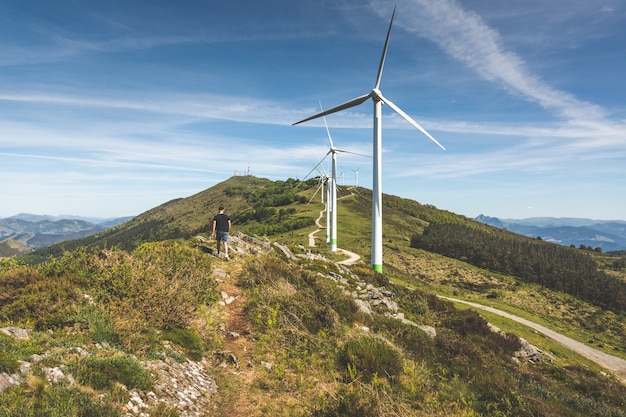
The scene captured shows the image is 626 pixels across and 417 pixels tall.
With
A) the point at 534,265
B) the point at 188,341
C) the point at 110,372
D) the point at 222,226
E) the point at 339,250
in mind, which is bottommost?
the point at 534,265

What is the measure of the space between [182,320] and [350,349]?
6.77m

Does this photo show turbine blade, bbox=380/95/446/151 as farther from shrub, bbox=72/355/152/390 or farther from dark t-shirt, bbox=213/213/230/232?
shrub, bbox=72/355/152/390

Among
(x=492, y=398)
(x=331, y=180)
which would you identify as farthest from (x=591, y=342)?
(x=492, y=398)

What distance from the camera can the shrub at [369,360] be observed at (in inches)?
456

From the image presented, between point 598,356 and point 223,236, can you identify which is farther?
point 598,356

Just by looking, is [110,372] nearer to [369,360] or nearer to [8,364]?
[8,364]

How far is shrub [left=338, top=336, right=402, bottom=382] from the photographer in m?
11.6

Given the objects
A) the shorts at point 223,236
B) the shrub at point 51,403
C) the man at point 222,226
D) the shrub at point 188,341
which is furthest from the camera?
the shorts at point 223,236

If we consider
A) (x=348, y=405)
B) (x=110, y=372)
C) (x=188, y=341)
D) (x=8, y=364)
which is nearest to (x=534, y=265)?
(x=348, y=405)

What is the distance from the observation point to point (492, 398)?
11.7m

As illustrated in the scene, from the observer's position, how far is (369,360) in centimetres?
1200

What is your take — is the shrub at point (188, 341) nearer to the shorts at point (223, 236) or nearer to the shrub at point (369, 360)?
the shrub at point (369, 360)

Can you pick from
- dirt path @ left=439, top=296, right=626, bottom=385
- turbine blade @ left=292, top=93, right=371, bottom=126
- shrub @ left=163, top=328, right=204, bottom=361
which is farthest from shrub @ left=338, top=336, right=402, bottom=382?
dirt path @ left=439, top=296, right=626, bottom=385

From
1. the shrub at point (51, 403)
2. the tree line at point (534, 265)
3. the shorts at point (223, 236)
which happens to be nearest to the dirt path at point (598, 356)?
the shorts at point (223, 236)
